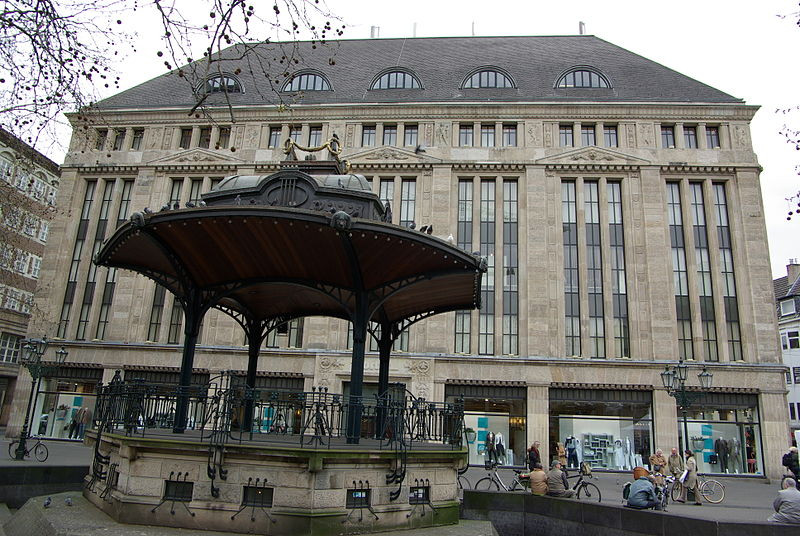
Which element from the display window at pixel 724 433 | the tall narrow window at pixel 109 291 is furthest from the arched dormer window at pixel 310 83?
the display window at pixel 724 433

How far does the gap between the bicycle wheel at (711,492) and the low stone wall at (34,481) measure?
20.1 meters

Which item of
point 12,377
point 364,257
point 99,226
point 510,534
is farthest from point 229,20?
point 12,377

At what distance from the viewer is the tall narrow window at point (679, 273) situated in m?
31.8

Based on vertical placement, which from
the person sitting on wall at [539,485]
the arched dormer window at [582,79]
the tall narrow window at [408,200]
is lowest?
the person sitting on wall at [539,485]

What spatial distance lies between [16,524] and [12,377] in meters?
47.3

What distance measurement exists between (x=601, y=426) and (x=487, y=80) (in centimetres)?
2408

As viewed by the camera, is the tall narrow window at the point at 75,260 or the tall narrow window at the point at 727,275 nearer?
the tall narrow window at the point at 727,275

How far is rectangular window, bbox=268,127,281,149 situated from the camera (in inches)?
1470

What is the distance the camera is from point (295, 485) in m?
10.0

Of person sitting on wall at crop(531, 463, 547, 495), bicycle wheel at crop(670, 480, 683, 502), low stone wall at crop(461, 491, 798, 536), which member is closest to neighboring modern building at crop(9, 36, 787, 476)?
bicycle wheel at crop(670, 480, 683, 502)

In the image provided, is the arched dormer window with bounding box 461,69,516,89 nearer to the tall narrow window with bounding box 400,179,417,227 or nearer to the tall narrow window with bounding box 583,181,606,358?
the tall narrow window with bounding box 400,179,417,227

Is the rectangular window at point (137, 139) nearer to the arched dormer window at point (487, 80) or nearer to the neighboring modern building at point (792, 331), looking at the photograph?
the arched dormer window at point (487, 80)

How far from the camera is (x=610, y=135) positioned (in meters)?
35.2

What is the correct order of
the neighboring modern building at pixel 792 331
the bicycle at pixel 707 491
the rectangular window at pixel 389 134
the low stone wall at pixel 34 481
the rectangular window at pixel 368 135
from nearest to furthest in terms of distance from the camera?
the low stone wall at pixel 34 481 < the bicycle at pixel 707 491 < the rectangular window at pixel 389 134 < the rectangular window at pixel 368 135 < the neighboring modern building at pixel 792 331
